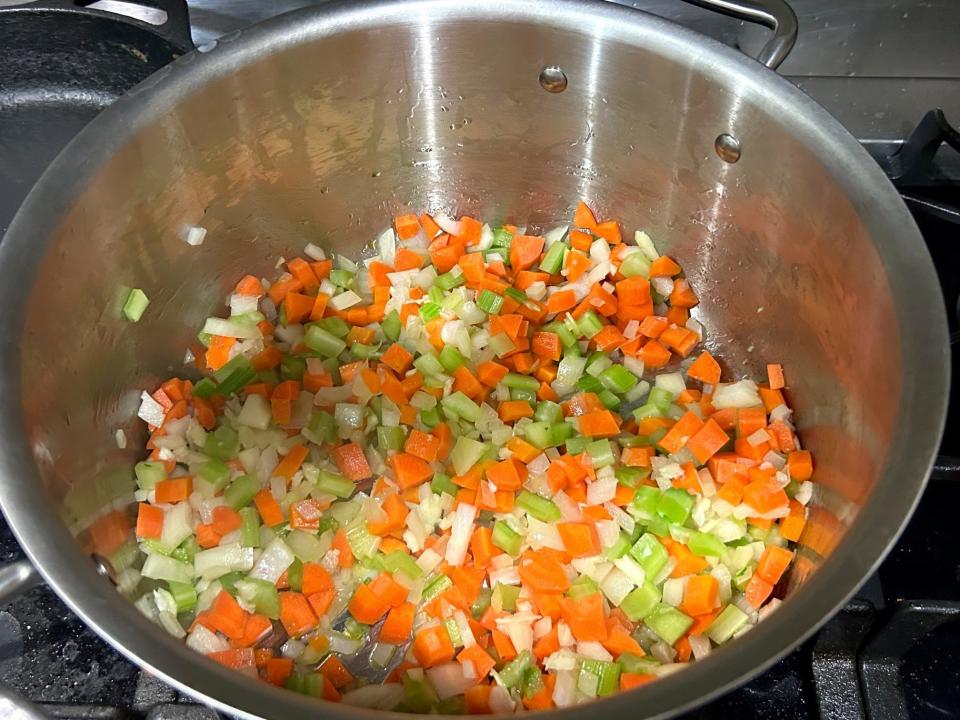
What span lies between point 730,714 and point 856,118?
4.44ft

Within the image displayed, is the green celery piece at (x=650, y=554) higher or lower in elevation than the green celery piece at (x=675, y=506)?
lower

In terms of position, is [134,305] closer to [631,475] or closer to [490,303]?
[490,303]

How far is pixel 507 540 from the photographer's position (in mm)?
1324

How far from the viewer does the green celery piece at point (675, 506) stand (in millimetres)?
1317

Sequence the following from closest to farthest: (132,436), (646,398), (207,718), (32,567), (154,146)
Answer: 1. (32,567)
2. (207,718)
3. (154,146)
4. (132,436)
5. (646,398)

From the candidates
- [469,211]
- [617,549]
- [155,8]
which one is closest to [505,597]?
[617,549]

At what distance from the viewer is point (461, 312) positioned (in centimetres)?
160

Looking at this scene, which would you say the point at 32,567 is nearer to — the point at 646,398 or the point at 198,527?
the point at 198,527

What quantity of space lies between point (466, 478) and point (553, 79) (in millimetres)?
682

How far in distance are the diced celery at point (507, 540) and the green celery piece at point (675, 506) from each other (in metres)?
0.23

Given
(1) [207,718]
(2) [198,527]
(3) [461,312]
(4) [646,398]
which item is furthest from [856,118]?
(1) [207,718]

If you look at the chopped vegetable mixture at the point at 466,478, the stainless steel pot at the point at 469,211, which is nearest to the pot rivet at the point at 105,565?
the stainless steel pot at the point at 469,211

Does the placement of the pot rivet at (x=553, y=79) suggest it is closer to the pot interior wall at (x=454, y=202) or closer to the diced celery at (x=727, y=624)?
the pot interior wall at (x=454, y=202)

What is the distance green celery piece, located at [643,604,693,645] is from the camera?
4.05 feet
